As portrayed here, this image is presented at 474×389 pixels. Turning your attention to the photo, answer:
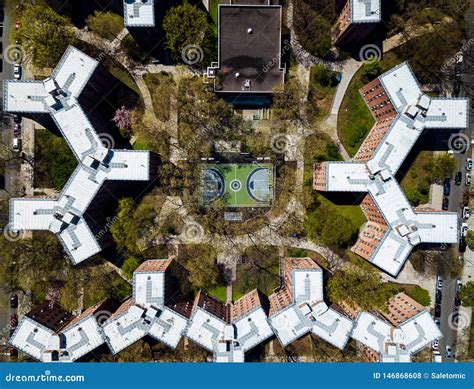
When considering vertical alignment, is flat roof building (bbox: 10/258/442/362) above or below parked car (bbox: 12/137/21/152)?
below

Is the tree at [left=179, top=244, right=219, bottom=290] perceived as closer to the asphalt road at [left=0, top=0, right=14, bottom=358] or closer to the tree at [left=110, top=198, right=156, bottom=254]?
the tree at [left=110, top=198, right=156, bottom=254]

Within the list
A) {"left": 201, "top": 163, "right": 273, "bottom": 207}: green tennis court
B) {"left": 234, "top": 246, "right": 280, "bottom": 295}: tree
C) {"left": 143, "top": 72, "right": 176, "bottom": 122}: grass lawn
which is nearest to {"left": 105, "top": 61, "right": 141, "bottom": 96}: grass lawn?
{"left": 143, "top": 72, "right": 176, "bottom": 122}: grass lawn

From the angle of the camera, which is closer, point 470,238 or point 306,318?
point 306,318

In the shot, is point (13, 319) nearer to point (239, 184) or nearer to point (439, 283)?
point (239, 184)

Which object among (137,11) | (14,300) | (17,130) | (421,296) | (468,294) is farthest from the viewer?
(421,296)

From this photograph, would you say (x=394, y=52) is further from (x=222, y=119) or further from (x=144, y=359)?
(x=144, y=359)

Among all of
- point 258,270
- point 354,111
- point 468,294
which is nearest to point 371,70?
point 354,111

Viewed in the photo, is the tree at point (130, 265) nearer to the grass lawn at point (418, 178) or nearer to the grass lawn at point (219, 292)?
the grass lawn at point (219, 292)
